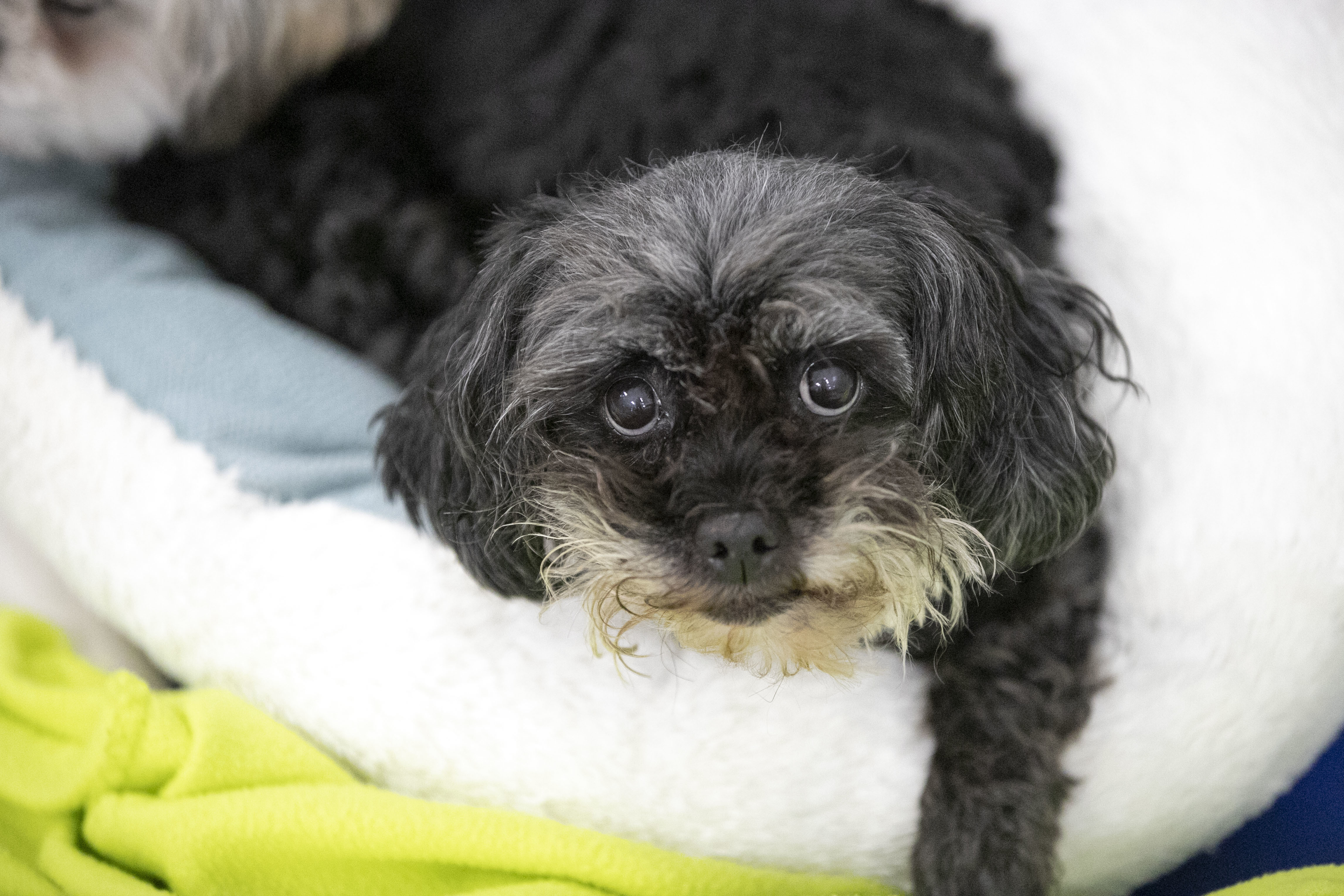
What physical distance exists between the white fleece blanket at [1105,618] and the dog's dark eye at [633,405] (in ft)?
1.42

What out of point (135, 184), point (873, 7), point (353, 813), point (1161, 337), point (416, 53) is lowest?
point (353, 813)

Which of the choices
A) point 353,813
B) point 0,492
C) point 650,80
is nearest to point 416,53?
point 650,80

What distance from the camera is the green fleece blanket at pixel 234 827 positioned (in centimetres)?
142

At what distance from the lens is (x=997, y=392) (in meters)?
1.31

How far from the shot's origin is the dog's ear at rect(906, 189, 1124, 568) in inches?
50.9

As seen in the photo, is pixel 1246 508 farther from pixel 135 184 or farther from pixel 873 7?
pixel 135 184

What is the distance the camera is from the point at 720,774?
1495 mm

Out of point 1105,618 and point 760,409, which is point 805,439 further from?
point 1105,618

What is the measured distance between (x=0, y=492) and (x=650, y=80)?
1313mm

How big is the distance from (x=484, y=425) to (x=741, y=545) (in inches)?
17.0

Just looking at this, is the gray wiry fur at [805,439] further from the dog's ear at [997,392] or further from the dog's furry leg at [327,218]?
the dog's furry leg at [327,218]

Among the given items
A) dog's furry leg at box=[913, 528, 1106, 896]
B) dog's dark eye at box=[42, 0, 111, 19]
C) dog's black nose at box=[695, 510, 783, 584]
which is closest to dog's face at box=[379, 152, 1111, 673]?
dog's black nose at box=[695, 510, 783, 584]

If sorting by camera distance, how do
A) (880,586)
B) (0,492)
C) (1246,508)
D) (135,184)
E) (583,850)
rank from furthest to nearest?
(135,184)
(0,492)
(1246,508)
(583,850)
(880,586)

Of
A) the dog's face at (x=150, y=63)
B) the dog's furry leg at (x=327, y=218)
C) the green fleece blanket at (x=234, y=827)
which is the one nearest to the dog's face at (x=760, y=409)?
the green fleece blanket at (x=234, y=827)
